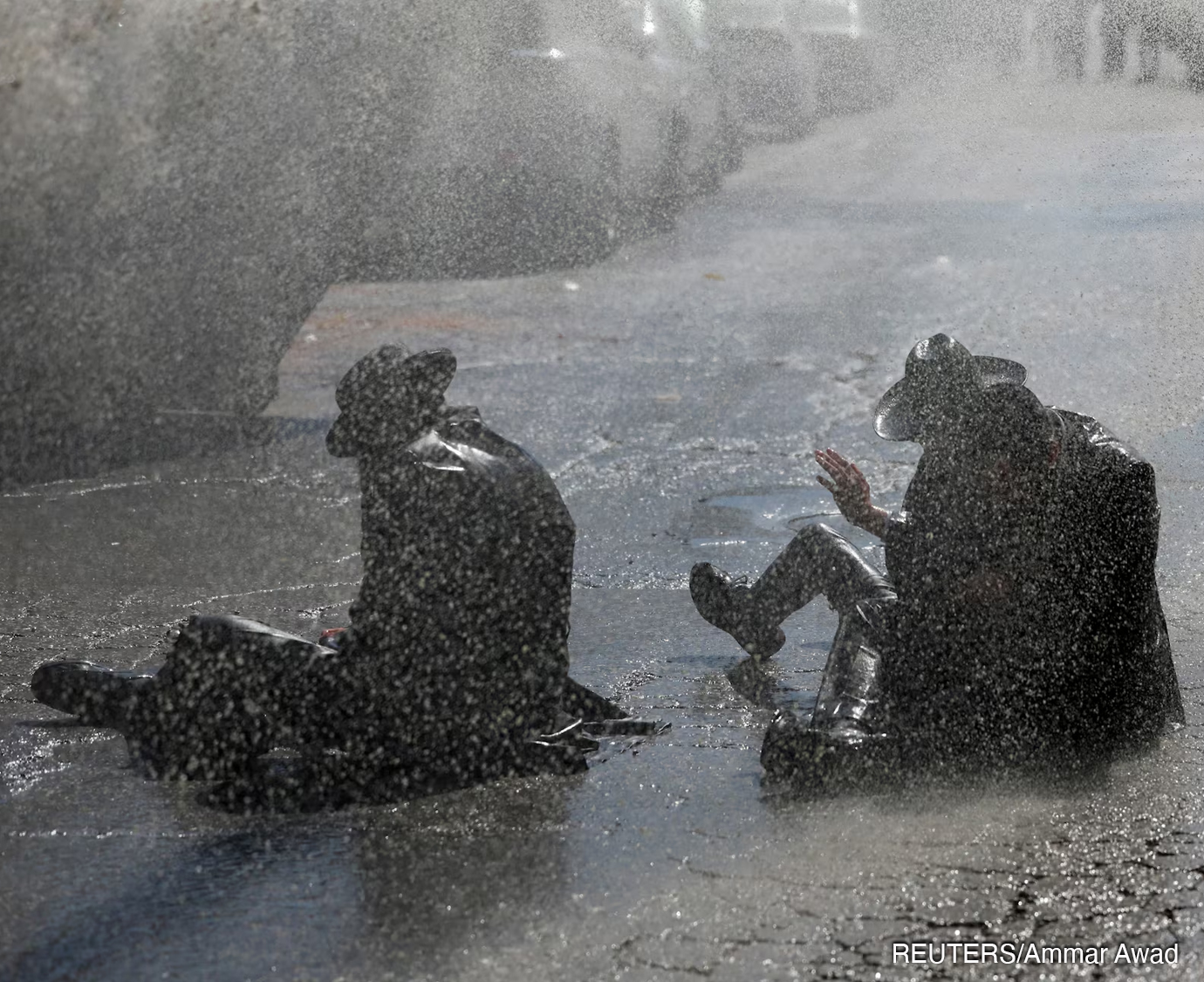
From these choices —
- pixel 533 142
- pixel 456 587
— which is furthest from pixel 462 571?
pixel 533 142

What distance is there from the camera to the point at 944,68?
24.0 m

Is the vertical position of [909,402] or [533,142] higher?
[533,142]

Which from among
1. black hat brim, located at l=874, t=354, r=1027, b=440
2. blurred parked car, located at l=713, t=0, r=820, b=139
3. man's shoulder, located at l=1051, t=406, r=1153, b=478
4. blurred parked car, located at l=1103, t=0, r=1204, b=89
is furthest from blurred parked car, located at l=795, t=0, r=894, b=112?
man's shoulder, located at l=1051, t=406, r=1153, b=478

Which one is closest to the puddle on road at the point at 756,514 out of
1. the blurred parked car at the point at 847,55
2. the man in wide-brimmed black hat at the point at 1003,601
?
the man in wide-brimmed black hat at the point at 1003,601

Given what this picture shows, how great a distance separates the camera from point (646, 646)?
5.13 meters

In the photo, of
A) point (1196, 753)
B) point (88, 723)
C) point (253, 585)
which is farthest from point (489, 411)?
point (1196, 753)

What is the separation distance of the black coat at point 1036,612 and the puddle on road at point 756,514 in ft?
7.38

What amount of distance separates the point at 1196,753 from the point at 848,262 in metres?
8.35

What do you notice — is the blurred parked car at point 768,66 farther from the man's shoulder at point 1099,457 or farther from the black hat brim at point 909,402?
the man's shoulder at point 1099,457

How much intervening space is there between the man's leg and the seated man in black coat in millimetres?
940

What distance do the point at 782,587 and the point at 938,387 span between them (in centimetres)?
106

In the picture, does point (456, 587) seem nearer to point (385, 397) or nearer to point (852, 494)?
point (385, 397)

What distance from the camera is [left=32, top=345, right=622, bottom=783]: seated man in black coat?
377 cm

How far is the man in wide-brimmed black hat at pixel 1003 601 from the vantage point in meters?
3.85
